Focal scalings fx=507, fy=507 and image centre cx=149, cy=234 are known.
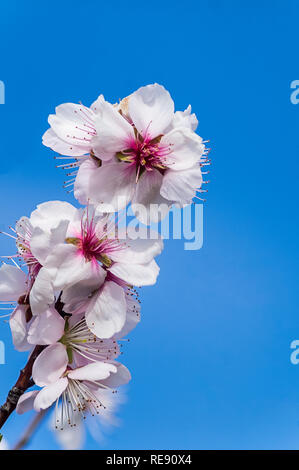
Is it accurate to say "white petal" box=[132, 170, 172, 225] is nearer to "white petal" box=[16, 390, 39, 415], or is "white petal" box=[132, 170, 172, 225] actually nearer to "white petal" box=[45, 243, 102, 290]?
"white petal" box=[45, 243, 102, 290]

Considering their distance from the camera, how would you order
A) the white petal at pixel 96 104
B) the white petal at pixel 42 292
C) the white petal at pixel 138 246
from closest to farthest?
the white petal at pixel 42 292
the white petal at pixel 138 246
the white petal at pixel 96 104

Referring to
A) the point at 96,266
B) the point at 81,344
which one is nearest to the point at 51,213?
the point at 96,266

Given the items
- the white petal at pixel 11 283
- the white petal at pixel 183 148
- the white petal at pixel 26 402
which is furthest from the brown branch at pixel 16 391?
the white petal at pixel 183 148

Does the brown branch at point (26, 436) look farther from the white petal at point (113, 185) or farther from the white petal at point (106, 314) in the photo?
the white petal at point (113, 185)

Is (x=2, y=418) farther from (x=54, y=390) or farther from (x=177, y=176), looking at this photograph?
(x=177, y=176)

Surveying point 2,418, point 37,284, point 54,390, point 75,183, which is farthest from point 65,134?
point 2,418
